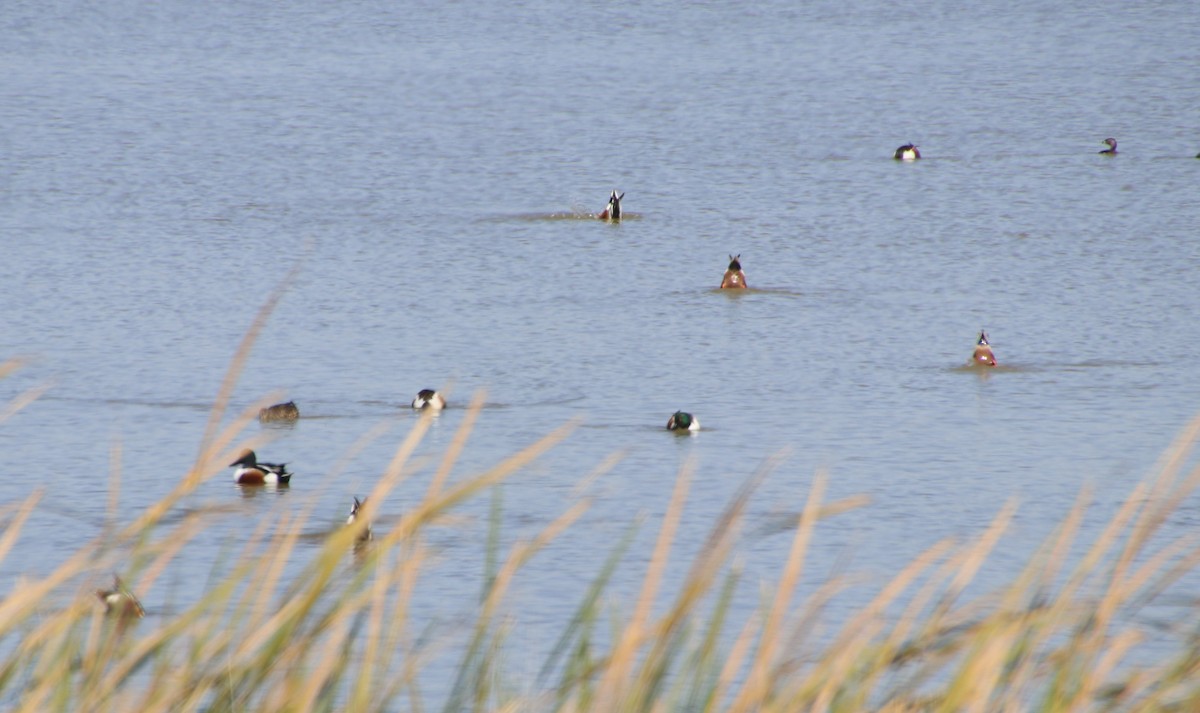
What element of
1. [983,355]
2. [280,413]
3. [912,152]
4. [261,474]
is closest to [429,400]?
[280,413]

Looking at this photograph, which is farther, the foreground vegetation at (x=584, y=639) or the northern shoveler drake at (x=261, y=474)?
the northern shoveler drake at (x=261, y=474)

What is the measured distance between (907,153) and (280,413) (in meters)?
20.4

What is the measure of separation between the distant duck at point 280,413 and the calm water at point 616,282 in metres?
0.17

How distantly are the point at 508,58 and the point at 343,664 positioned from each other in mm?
48948

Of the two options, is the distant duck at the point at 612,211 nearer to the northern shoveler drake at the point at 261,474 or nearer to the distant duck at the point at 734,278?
the distant duck at the point at 734,278

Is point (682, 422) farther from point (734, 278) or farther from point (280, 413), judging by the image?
point (734, 278)

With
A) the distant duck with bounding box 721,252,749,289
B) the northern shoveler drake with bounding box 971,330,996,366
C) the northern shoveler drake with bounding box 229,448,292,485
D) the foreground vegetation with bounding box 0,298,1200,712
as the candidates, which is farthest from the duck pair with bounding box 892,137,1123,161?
the foreground vegetation with bounding box 0,298,1200,712

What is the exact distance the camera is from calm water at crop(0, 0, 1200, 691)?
13727 mm

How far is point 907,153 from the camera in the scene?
33969mm

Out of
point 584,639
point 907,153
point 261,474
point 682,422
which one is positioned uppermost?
point 907,153

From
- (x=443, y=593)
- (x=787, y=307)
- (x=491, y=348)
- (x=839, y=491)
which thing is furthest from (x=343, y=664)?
(x=787, y=307)

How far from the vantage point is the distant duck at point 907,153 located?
111 ft

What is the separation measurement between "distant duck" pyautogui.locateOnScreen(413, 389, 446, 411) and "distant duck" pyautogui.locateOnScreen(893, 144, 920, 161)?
19534mm

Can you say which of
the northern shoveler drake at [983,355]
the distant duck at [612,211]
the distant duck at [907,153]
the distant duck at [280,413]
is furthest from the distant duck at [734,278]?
the distant duck at [907,153]
